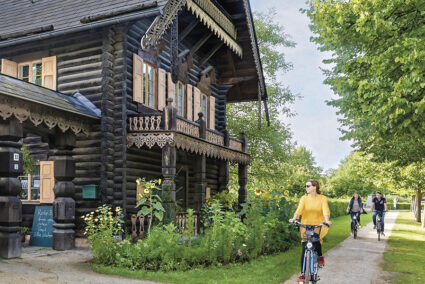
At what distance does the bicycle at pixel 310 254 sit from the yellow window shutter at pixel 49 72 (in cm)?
1045

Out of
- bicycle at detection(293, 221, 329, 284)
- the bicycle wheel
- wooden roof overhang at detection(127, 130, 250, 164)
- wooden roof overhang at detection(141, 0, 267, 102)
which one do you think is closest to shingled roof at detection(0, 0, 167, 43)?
wooden roof overhang at detection(141, 0, 267, 102)

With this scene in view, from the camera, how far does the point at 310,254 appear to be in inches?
317

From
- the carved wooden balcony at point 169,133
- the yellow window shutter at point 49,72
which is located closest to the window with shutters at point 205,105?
the carved wooden balcony at point 169,133

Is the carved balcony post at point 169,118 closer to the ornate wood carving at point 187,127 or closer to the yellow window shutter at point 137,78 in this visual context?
the ornate wood carving at point 187,127

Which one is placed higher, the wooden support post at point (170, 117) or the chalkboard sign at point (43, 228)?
the wooden support post at point (170, 117)

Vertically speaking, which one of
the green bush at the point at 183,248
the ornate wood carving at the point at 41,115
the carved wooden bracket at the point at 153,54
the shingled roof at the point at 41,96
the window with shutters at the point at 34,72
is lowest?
the green bush at the point at 183,248

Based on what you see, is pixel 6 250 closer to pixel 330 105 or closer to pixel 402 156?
pixel 330 105

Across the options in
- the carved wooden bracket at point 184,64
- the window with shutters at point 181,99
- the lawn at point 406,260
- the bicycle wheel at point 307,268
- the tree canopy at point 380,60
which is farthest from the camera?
the window with shutters at point 181,99

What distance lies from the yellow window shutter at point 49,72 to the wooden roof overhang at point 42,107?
57.5 inches

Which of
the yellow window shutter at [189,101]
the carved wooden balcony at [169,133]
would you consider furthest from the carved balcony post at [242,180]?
the carved wooden balcony at [169,133]

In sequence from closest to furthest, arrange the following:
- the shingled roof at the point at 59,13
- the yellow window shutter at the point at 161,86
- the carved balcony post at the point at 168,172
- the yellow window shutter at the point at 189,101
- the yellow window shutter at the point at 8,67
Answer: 1. the carved balcony post at the point at 168,172
2. the shingled roof at the point at 59,13
3. the yellow window shutter at the point at 8,67
4. the yellow window shutter at the point at 161,86
5. the yellow window shutter at the point at 189,101

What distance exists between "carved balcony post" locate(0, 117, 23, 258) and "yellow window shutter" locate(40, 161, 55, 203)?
4.17 meters

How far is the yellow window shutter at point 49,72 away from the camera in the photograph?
599 inches

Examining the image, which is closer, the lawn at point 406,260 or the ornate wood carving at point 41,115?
the lawn at point 406,260
